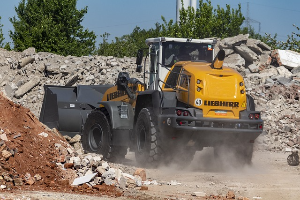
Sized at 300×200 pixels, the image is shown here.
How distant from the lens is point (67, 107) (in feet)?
53.0

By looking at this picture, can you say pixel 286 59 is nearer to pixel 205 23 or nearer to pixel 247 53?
pixel 247 53

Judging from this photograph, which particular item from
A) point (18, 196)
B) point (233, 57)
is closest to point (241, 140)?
point (18, 196)

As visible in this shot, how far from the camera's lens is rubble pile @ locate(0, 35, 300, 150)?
2383 centimetres

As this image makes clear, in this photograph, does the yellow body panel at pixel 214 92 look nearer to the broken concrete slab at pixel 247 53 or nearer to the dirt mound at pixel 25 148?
the dirt mound at pixel 25 148

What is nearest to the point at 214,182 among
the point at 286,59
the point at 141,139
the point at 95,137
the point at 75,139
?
the point at 141,139

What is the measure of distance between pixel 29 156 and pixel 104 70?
16.4m

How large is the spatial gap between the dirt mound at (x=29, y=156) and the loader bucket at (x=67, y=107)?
3.99m

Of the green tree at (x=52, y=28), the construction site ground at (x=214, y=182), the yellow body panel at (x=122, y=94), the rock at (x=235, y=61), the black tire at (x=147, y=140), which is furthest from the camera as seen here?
the green tree at (x=52, y=28)

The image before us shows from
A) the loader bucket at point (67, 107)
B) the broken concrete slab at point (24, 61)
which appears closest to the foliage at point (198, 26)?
the broken concrete slab at point (24, 61)

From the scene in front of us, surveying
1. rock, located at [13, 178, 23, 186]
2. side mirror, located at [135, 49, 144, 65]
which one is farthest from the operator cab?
rock, located at [13, 178, 23, 186]

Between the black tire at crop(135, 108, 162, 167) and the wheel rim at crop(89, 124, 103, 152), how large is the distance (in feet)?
5.20

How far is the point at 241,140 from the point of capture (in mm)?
12406

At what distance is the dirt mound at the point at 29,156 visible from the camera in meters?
9.39

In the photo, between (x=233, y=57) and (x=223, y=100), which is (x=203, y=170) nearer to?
(x=223, y=100)
